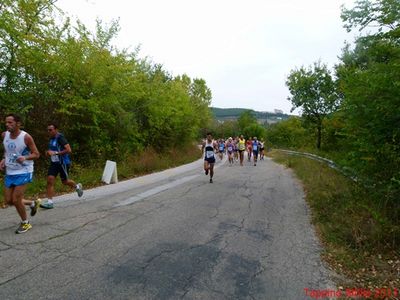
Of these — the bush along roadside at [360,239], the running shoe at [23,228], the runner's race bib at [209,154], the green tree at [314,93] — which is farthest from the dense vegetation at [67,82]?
the green tree at [314,93]

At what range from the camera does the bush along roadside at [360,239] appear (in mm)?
4426

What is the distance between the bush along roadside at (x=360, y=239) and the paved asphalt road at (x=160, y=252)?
0.27 metres

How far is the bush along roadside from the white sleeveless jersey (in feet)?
16.7

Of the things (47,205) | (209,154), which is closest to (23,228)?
→ (47,205)

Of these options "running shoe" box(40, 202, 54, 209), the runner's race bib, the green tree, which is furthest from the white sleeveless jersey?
the green tree

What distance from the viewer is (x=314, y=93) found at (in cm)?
2744

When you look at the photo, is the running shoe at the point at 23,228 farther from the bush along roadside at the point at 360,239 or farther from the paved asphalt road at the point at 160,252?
the bush along roadside at the point at 360,239

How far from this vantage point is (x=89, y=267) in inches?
169

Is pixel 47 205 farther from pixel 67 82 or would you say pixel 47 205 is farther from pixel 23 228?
pixel 67 82

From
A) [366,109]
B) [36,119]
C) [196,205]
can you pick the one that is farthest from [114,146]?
[366,109]

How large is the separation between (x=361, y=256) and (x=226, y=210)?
337 centimetres

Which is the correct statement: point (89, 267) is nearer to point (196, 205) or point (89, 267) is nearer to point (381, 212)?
point (196, 205)

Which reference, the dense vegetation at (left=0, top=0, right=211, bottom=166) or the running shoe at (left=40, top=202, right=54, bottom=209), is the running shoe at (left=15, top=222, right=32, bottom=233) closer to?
the running shoe at (left=40, top=202, right=54, bottom=209)

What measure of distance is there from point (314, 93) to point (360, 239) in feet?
77.6
